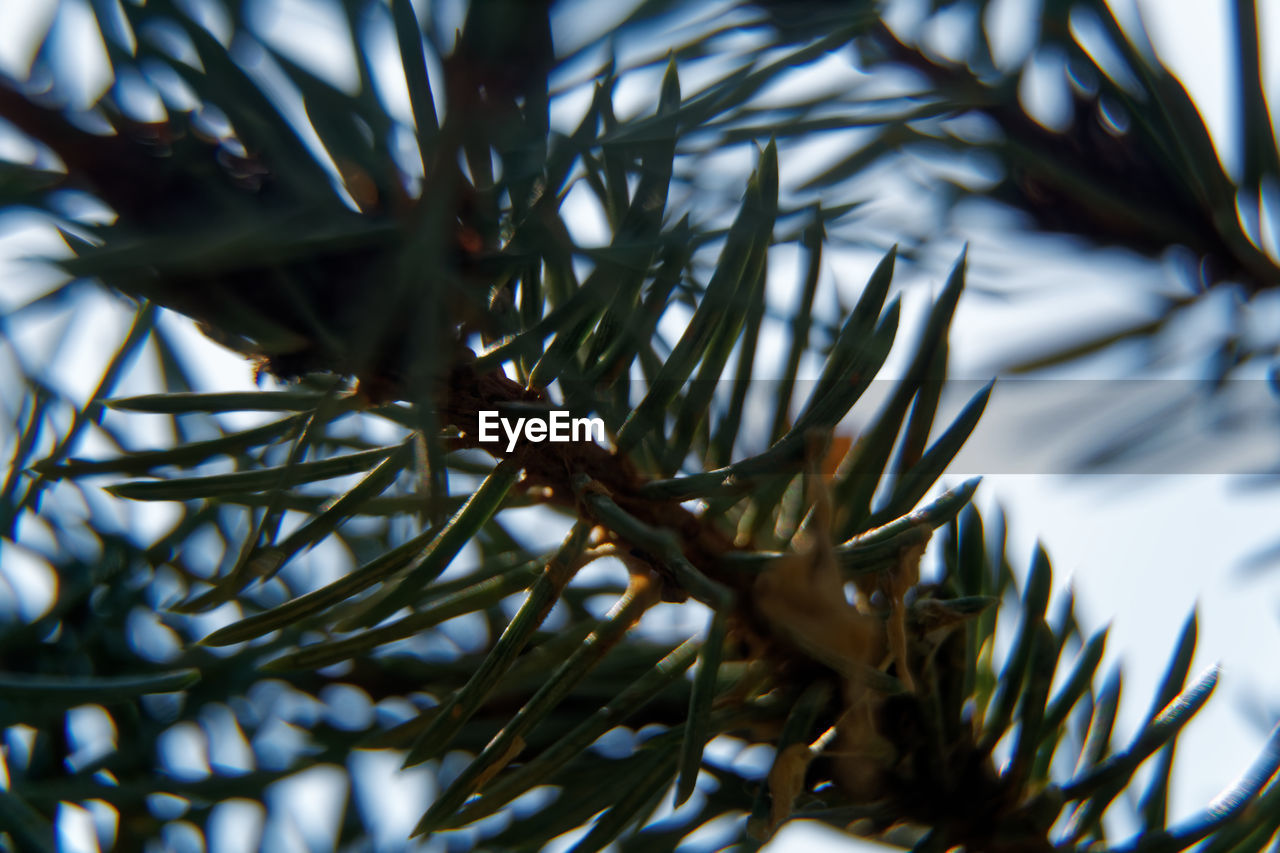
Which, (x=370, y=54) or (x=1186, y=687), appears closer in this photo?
(x=370, y=54)

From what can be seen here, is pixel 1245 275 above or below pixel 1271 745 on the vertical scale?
above

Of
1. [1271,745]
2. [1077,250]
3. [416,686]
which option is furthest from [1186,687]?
[416,686]

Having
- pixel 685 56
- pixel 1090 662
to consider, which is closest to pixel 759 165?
pixel 685 56

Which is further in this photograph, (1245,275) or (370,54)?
(1245,275)

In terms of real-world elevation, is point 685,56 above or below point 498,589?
above

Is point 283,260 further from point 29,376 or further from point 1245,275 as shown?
point 1245,275

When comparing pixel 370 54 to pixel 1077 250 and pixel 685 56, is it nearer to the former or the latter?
pixel 685 56
